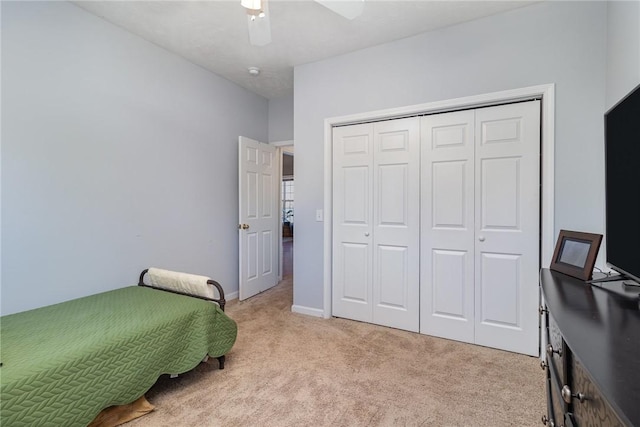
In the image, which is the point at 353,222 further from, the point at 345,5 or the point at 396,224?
the point at 345,5

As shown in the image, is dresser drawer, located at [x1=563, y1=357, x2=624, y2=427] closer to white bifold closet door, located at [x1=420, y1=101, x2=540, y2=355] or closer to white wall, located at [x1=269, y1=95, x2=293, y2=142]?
white bifold closet door, located at [x1=420, y1=101, x2=540, y2=355]

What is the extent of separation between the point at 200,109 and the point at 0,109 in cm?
168

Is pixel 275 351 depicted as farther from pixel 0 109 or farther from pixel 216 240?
pixel 0 109

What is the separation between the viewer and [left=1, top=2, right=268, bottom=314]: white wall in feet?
6.66

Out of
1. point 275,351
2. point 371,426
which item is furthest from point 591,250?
point 275,351

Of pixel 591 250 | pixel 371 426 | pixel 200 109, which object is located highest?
pixel 200 109

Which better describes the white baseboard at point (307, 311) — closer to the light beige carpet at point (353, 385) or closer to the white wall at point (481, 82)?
the white wall at point (481, 82)

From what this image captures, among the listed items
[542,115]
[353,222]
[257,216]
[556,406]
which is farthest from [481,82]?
[257,216]

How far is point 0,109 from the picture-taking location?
1947 millimetres

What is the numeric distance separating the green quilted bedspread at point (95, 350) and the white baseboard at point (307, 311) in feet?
3.81

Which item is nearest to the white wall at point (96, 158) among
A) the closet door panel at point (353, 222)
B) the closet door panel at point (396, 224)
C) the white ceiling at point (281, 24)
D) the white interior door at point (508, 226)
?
the white ceiling at point (281, 24)

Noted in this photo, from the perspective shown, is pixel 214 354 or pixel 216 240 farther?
pixel 216 240

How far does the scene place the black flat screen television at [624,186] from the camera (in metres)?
1.04

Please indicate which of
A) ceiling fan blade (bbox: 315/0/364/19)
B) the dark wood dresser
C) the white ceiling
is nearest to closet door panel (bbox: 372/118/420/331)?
Answer: the white ceiling
